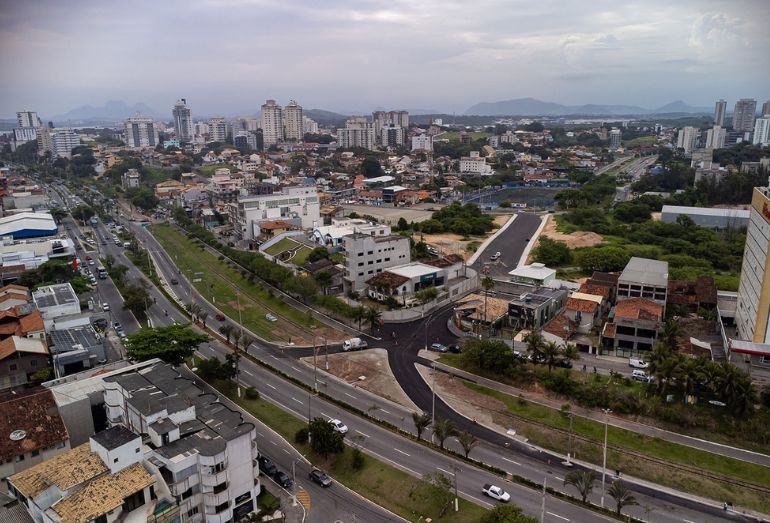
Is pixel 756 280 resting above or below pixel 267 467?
above

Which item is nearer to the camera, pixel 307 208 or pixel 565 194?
pixel 307 208

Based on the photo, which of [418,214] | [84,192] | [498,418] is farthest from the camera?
[84,192]

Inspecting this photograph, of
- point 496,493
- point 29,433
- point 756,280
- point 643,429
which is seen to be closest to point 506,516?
point 496,493

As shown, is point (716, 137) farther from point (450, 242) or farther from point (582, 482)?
point (582, 482)

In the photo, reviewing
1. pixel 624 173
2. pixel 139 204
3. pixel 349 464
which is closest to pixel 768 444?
pixel 349 464

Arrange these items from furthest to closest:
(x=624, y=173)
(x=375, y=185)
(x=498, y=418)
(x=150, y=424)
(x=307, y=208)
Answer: (x=624, y=173), (x=375, y=185), (x=307, y=208), (x=498, y=418), (x=150, y=424)

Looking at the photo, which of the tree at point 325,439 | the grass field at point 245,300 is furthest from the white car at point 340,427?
the grass field at point 245,300

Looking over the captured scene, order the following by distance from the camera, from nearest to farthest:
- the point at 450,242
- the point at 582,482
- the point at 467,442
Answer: the point at 582,482
the point at 467,442
the point at 450,242

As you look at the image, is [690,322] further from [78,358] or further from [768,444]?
[78,358]

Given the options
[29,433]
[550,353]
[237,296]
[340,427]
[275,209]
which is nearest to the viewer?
[29,433]
